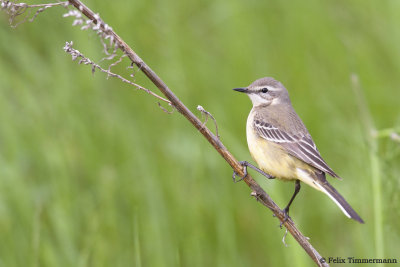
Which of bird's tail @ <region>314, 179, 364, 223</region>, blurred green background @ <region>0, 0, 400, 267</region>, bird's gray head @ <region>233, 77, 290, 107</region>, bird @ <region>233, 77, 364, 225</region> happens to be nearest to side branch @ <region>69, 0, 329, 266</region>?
bird's tail @ <region>314, 179, 364, 223</region>

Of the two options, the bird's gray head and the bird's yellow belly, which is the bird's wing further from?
the bird's gray head

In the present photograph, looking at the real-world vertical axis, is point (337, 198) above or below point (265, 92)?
below

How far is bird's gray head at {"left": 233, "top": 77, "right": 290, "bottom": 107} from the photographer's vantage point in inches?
220

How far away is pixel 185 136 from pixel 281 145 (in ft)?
6.91

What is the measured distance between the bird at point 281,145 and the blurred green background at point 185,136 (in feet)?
1.19

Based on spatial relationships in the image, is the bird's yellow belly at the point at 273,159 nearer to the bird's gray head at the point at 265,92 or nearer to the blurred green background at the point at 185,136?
the blurred green background at the point at 185,136

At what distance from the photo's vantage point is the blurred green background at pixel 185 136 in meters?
5.29

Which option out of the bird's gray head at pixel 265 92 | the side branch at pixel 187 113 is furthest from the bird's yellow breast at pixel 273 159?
the side branch at pixel 187 113

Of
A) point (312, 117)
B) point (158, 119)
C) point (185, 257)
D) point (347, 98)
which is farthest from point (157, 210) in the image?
point (347, 98)

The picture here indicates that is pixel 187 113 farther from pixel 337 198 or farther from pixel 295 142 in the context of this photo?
pixel 295 142

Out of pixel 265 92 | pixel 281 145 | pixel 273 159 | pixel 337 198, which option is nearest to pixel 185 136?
pixel 265 92

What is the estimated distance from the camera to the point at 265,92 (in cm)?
564

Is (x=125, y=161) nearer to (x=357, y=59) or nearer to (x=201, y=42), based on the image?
(x=201, y=42)

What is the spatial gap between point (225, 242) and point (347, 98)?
122 inches
